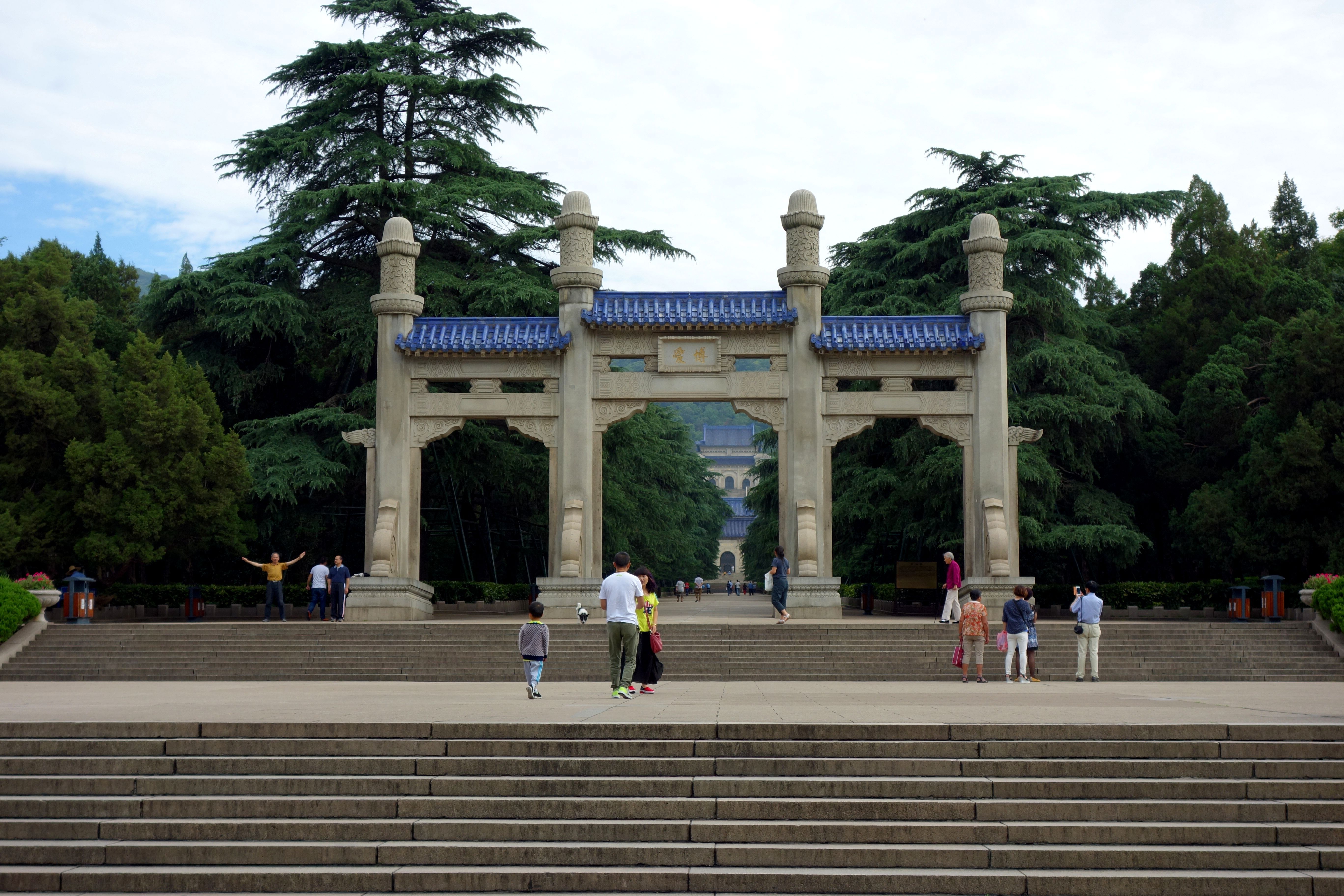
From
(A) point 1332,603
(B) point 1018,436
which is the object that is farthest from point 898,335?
(A) point 1332,603

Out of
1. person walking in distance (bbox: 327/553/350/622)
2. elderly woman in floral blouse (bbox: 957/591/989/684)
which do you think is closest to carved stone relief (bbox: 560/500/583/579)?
person walking in distance (bbox: 327/553/350/622)

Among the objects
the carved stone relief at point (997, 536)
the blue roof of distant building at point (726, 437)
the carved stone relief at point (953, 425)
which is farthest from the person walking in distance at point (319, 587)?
the blue roof of distant building at point (726, 437)

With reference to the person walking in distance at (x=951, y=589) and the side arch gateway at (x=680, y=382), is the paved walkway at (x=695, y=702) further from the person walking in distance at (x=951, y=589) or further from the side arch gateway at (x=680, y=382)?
the side arch gateway at (x=680, y=382)

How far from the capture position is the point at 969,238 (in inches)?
885

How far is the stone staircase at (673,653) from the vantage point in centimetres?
1712

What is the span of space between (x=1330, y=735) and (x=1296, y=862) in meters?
1.86

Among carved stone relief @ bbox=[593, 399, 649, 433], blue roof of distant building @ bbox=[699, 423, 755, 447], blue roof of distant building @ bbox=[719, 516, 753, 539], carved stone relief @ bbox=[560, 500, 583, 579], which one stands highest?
blue roof of distant building @ bbox=[699, 423, 755, 447]

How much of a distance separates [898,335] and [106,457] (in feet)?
50.9

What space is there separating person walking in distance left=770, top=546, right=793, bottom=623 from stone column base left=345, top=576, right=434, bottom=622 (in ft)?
21.1

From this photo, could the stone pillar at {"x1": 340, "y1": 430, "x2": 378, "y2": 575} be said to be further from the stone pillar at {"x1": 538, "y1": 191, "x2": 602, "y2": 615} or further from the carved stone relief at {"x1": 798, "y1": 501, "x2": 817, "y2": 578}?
the carved stone relief at {"x1": 798, "y1": 501, "x2": 817, "y2": 578}

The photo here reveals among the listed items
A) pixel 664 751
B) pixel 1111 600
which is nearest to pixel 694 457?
pixel 1111 600

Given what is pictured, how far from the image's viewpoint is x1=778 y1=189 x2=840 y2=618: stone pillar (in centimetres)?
2166

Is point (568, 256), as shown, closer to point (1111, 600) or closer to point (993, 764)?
point (1111, 600)

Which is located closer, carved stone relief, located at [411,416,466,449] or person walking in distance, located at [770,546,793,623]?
person walking in distance, located at [770,546,793,623]
